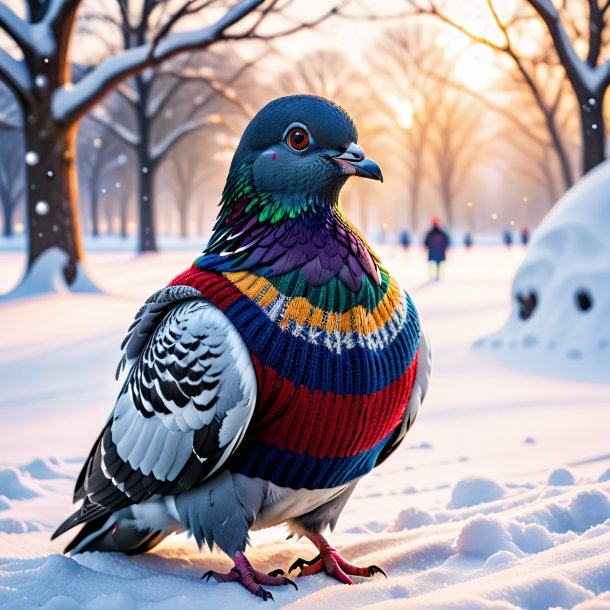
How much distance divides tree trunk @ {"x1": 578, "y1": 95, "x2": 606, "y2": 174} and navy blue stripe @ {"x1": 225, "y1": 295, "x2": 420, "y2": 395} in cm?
1035

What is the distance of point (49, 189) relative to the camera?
10.8 m

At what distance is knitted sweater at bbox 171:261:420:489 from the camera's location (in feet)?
7.39

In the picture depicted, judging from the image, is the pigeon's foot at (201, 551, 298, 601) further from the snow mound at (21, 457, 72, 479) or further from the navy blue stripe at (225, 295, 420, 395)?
the snow mound at (21, 457, 72, 479)

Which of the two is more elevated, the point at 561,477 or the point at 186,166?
the point at 186,166

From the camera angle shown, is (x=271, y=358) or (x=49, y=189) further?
(x=49, y=189)

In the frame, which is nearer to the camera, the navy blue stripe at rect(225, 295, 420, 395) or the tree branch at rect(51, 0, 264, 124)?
the navy blue stripe at rect(225, 295, 420, 395)

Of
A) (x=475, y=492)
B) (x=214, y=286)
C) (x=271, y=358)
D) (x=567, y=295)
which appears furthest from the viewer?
(x=567, y=295)

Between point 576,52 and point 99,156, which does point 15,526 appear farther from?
point 99,156

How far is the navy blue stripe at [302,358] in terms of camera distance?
225 cm

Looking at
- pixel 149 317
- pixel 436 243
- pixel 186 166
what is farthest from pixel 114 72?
pixel 186 166

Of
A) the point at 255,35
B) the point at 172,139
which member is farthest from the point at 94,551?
the point at 172,139

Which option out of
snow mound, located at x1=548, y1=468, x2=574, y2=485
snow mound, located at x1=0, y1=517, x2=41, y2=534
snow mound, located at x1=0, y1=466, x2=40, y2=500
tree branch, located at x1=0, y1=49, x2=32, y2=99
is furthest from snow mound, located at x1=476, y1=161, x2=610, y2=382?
tree branch, located at x1=0, y1=49, x2=32, y2=99

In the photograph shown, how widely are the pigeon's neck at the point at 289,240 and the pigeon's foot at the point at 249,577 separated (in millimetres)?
850

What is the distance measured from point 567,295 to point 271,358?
5.74m
